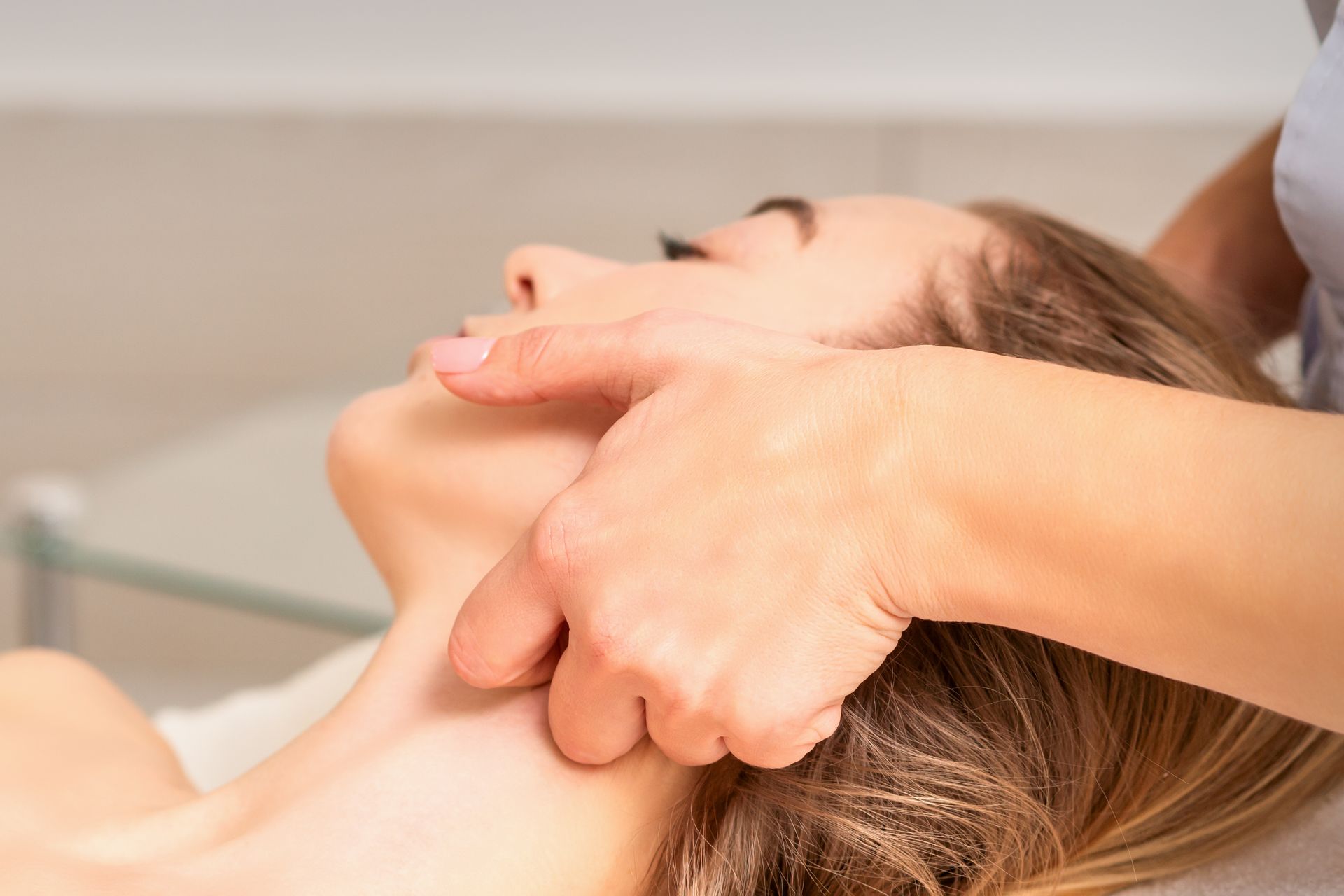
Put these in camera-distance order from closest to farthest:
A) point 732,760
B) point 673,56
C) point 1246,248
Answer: point 732,760
point 1246,248
point 673,56

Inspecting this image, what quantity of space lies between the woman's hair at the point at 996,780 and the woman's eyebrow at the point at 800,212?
0.32ft

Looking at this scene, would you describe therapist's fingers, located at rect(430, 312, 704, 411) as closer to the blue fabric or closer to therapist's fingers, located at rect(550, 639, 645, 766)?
therapist's fingers, located at rect(550, 639, 645, 766)

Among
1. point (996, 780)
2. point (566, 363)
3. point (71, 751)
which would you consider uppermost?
point (566, 363)

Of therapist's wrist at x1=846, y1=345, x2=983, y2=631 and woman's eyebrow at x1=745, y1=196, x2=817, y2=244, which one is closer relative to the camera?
therapist's wrist at x1=846, y1=345, x2=983, y2=631

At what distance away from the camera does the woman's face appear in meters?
0.76

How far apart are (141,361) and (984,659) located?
6.91ft

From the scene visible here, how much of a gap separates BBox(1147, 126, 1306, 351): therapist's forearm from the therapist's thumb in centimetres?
69

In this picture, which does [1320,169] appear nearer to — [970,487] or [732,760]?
[970,487]

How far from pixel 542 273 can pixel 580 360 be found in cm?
25

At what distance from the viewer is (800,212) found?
852 millimetres

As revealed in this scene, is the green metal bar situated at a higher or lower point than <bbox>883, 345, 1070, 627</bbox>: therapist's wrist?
lower

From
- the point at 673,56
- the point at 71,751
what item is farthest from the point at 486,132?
the point at 71,751

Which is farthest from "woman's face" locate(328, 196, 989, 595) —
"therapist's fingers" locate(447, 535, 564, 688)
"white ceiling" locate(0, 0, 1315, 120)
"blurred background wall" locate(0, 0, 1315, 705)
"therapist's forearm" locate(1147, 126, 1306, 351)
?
"white ceiling" locate(0, 0, 1315, 120)

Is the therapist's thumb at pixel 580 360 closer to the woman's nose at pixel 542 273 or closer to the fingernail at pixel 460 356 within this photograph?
the fingernail at pixel 460 356
